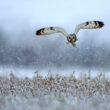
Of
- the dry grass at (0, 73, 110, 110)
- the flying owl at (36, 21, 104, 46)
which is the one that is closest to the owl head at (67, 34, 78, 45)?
the flying owl at (36, 21, 104, 46)

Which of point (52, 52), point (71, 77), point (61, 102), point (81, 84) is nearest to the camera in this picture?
point (61, 102)

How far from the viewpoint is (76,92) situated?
830 cm

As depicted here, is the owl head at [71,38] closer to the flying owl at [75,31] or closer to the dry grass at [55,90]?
the flying owl at [75,31]

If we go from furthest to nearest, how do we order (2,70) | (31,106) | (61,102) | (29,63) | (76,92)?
(29,63) → (2,70) → (76,92) → (61,102) → (31,106)

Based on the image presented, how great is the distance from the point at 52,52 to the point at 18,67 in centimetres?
186

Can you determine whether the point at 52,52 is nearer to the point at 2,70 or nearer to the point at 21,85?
the point at 2,70

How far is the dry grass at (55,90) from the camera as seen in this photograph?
6.97m

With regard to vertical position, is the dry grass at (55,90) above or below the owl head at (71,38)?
below

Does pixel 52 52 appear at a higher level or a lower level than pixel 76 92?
higher

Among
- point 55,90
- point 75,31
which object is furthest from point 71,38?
point 55,90

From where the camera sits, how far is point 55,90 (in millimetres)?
8648

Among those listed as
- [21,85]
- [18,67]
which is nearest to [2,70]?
[18,67]

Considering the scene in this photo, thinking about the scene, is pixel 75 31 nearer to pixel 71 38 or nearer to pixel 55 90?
pixel 71 38

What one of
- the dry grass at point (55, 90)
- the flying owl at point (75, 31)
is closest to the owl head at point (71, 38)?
the flying owl at point (75, 31)
